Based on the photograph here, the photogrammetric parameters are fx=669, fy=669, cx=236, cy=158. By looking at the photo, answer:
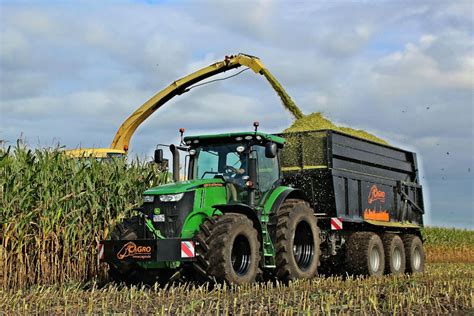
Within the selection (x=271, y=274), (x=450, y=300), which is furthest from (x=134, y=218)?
(x=450, y=300)

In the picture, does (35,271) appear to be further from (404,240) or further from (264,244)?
(404,240)

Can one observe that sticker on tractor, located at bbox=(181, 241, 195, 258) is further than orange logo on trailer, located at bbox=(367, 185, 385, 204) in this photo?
No

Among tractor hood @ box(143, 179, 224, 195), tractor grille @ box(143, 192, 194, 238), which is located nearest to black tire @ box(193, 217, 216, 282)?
tractor grille @ box(143, 192, 194, 238)

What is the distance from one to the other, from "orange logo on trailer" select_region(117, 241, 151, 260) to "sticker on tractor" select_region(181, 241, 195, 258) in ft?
1.73

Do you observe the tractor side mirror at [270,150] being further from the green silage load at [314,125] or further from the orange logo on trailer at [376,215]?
the orange logo on trailer at [376,215]

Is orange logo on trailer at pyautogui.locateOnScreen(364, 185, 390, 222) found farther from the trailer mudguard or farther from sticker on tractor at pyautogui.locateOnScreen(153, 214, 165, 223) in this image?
sticker on tractor at pyautogui.locateOnScreen(153, 214, 165, 223)

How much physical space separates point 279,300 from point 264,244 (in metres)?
2.44

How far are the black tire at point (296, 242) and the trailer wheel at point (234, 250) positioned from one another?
568 millimetres

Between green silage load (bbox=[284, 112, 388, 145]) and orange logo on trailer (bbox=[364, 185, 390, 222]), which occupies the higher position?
green silage load (bbox=[284, 112, 388, 145])

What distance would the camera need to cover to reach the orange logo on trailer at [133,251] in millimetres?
9648

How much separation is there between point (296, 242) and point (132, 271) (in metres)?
2.91

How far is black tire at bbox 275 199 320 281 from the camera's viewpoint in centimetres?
1058

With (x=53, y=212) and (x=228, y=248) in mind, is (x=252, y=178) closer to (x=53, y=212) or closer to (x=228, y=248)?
(x=228, y=248)

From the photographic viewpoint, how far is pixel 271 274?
11.0m
